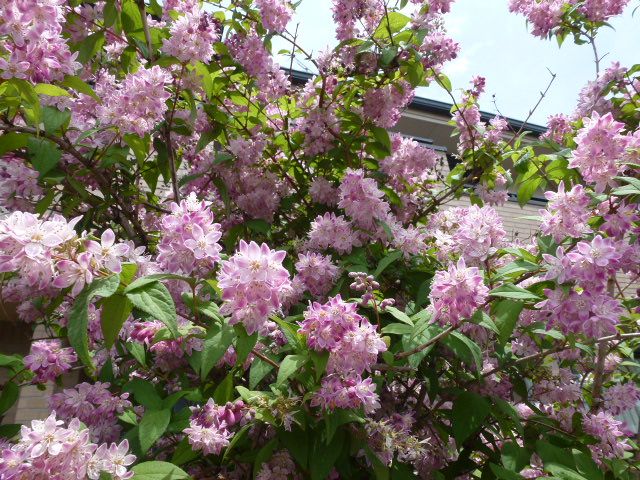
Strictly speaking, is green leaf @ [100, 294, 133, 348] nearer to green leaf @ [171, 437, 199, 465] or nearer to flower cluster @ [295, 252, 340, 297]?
green leaf @ [171, 437, 199, 465]

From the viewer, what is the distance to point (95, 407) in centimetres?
206

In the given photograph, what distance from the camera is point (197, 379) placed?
229 centimetres

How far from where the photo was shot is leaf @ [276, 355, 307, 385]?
1.56 m

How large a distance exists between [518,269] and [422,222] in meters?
1.69

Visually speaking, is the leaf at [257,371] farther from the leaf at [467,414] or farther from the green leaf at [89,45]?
the green leaf at [89,45]

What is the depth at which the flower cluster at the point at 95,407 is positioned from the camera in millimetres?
2021

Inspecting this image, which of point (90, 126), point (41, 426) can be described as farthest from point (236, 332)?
point (90, 126)

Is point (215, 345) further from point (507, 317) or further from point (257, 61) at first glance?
Answer: point (257, 61)

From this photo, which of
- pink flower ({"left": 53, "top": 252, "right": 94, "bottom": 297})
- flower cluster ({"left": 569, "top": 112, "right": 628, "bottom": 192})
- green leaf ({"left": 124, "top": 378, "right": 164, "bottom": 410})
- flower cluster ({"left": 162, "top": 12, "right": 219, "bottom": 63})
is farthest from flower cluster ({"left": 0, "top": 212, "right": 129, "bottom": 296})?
flower cluster ({"left": 569, "top": 112, "right": 628, "bottom": 192})

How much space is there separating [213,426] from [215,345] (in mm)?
289

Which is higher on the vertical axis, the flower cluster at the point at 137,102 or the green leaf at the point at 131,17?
the green leaf at the point at 131,17

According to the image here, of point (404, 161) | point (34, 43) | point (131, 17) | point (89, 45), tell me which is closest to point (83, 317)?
point (34, 43)

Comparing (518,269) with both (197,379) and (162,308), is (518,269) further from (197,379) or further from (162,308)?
(197,379)

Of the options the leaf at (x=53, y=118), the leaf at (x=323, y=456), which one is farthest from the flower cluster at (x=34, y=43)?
the leaf at (x=323, y=456)
